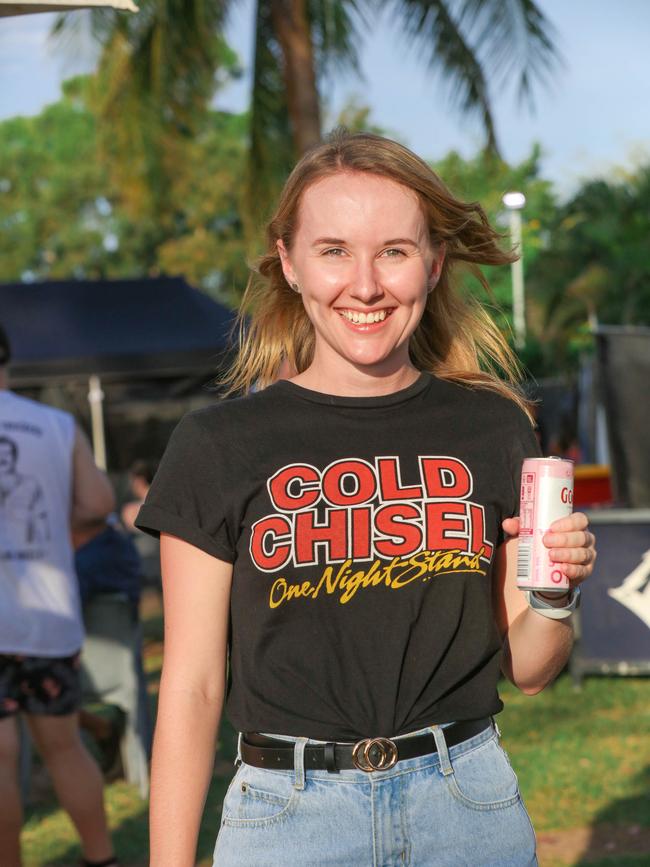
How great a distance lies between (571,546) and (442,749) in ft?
1.30

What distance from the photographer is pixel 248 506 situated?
7.46 ft

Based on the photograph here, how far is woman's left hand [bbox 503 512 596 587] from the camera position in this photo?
219cm

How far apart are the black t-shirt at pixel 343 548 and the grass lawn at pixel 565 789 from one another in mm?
3460

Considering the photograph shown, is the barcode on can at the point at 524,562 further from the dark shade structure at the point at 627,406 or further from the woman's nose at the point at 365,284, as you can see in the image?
the dark shade structure at the point at 627,406

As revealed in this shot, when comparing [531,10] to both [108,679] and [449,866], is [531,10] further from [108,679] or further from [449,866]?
[449,866]

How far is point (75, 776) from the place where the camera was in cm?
488

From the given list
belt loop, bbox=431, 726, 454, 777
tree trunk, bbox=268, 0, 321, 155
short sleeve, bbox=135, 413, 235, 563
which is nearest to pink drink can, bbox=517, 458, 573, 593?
belt loop, bbox=431, 726, 454, 777

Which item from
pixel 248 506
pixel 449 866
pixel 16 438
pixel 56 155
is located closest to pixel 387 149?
pixel 248 506

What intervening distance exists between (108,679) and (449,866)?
189 inches

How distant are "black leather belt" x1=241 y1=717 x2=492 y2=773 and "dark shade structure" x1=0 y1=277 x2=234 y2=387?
1069 centimetres

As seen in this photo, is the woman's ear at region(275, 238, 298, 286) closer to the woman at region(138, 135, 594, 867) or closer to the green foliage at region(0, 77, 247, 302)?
the woman at region(138, 135, 594, 867)

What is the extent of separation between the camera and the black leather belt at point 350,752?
84.7 inches

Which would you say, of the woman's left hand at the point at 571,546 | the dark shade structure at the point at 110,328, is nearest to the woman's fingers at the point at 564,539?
the woman's left hand at the point at 571,546

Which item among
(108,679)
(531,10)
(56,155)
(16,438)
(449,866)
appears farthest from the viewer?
(56,155)
